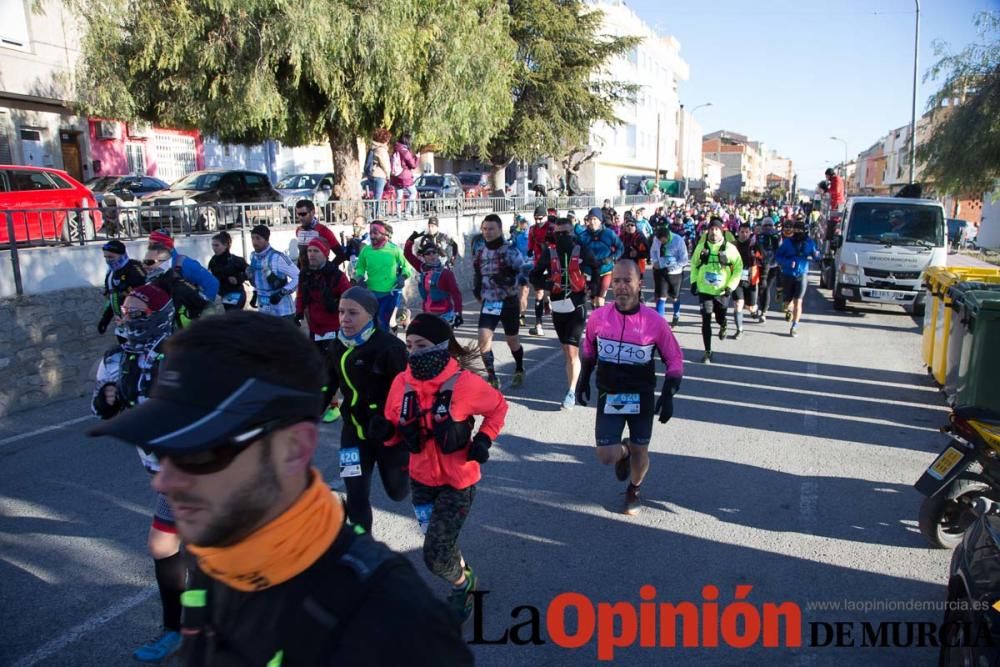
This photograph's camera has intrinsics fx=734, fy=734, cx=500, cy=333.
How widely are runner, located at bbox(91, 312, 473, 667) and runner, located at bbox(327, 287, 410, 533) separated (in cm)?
263

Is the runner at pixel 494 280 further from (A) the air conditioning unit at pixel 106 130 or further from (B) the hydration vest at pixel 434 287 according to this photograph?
(A) the air conditioning unit at pixel 106 130

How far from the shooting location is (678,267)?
12094 mm

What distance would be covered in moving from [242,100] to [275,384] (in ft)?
45.3

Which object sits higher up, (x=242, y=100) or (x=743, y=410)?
(x=242, y=100)

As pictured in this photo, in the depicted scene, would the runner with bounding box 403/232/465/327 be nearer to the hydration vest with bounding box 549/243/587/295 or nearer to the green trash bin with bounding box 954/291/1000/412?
the hydration vest with bounding box 549/243/587/295

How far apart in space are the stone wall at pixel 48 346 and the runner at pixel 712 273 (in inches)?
302

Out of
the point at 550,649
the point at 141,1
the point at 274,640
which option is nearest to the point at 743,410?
the point at 550,649

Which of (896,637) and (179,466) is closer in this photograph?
(179,466)

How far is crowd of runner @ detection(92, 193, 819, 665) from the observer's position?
4.26 feet

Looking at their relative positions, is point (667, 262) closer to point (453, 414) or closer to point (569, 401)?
point (569, 401)

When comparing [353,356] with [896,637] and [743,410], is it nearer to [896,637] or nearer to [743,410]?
[896,637]

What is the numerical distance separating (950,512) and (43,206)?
43.7 feet

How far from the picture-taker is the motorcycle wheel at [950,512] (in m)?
4.52

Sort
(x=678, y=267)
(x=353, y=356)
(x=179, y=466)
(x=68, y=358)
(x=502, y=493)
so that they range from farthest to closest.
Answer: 1. (x=678, y=267)
2. (x=68, y=358)
3. (x=502, y=493)
4. (x=353, y=356)
5. (x=179, y=466)
